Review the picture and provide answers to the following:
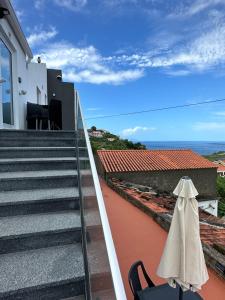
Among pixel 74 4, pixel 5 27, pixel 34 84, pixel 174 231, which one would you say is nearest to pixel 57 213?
pixel 174 231

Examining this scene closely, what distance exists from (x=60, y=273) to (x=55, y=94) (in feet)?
40.5

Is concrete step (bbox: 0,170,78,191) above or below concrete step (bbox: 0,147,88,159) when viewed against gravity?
below

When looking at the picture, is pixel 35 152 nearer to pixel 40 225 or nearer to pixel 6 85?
pixel 40 225

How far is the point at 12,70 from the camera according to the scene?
7.56 m

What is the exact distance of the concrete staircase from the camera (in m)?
2.60

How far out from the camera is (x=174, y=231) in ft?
8.75

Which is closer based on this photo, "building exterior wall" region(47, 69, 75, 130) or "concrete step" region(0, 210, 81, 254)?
"concrete step" region(0, 210, 81, 254)

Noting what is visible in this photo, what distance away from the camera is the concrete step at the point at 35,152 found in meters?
4.84

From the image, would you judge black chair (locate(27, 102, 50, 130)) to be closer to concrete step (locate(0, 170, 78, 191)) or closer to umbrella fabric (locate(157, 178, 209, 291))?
concrete step (locate(0, 170, 78, 191))

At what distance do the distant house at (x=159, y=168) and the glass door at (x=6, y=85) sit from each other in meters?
7.25

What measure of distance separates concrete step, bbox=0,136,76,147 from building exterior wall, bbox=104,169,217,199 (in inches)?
331

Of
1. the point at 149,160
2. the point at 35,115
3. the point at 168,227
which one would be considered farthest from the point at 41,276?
the point at 149,160

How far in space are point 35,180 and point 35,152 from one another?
110 centimetres

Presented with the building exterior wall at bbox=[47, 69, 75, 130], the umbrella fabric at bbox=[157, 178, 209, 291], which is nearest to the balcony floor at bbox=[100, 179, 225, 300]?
the umbrella fabric at bbox=[157, 178, 209, 291]
